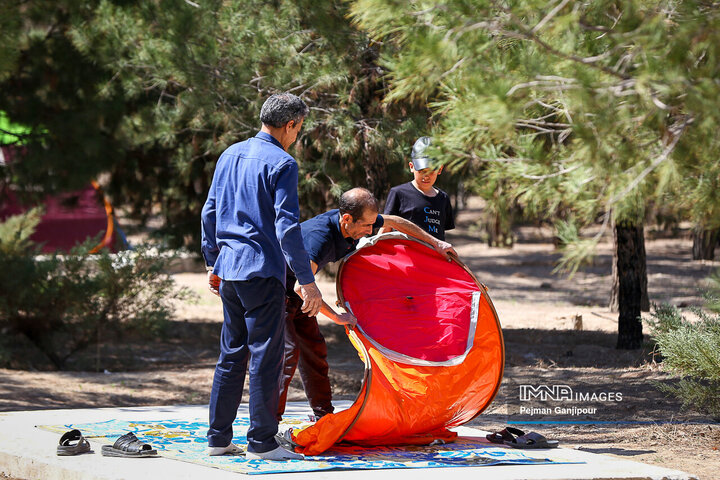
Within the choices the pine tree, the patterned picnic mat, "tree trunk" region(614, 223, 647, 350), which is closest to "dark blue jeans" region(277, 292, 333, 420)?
the patterned picnic mat

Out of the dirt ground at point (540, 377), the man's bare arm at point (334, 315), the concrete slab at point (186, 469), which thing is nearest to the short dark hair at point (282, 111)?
the man's bare arm at point (334, 315)

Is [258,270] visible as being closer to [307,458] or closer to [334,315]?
[334,315]

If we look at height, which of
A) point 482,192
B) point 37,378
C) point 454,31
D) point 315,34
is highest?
point 315,34

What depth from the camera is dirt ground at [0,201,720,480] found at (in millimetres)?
5664

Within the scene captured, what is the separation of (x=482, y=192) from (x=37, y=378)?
584 cm

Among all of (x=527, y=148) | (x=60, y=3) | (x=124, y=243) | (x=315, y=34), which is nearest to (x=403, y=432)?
(x=527, y=148)

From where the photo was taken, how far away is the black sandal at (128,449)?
4.27m

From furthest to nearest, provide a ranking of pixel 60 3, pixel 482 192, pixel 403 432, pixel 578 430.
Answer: pixel 60 3 < pixel 578 430 < pixel 403 432 < pixel 482 192

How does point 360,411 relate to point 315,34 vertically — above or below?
below

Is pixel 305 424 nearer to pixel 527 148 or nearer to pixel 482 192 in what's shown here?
pixel 482 192

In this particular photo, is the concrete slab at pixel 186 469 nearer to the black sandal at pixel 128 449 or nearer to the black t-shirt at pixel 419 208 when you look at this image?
the black sandal at pixel 128 449

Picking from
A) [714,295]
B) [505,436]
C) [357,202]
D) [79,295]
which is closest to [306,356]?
[357,202]

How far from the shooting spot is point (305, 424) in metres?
5.17

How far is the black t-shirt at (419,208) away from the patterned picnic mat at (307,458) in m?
1.43
